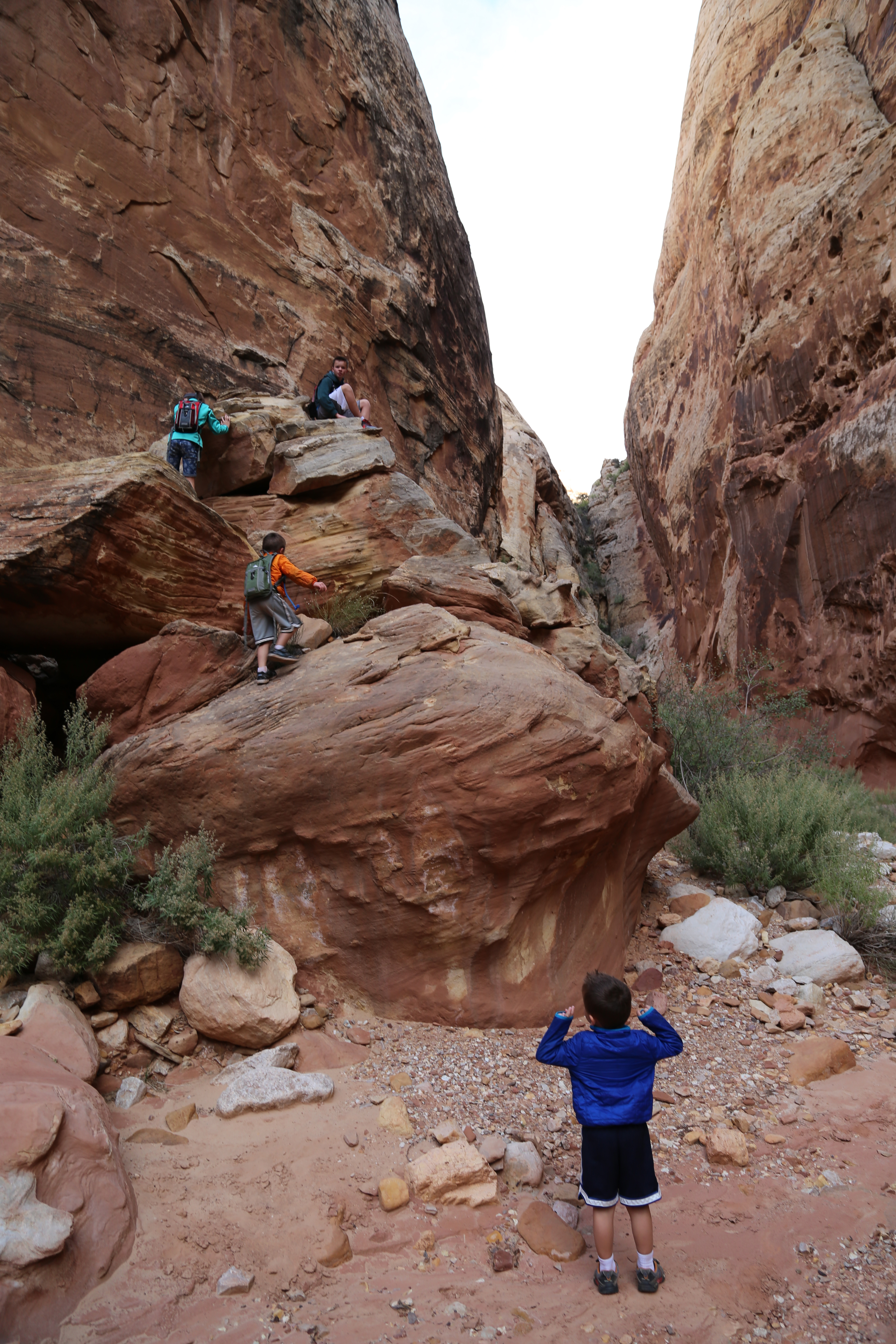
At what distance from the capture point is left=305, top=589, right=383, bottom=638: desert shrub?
6949 mm

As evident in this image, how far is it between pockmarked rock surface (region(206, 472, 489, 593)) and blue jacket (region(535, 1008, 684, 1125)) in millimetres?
5129

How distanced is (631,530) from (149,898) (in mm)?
30768

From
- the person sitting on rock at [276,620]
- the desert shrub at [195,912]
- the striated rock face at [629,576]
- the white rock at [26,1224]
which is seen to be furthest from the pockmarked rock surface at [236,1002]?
the striated rock face at [629,576]

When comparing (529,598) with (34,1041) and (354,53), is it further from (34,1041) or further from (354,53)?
(354,53)

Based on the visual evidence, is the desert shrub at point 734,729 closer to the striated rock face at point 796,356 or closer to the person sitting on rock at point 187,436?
the striated rock face at point 796,356

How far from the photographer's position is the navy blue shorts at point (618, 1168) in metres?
2.99

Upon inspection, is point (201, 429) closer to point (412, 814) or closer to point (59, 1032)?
point (412, 814)

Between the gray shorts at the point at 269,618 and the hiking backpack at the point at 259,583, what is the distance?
3cm

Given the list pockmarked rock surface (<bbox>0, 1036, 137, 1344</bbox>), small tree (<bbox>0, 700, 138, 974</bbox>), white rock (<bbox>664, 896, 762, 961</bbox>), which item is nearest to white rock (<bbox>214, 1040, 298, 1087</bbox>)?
pockmarked rock surface (<bbox>0, 1036, 137, 1344</bbox>)

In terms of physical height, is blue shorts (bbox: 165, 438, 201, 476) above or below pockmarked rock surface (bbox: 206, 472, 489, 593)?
above

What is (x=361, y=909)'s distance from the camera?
4.97 meters

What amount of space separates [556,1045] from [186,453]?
6.67 meters

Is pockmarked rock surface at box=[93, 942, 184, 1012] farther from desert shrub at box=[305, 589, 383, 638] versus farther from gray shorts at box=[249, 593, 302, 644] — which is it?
desert shrub at box=[305, 589, 383, 638]

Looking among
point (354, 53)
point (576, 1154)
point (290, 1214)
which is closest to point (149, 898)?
point (290, 1214)
